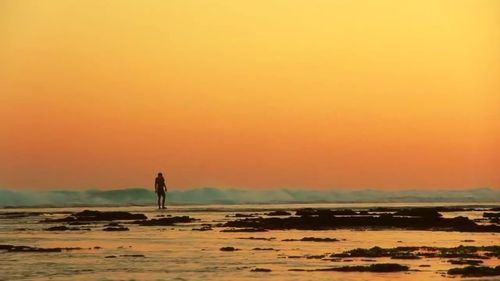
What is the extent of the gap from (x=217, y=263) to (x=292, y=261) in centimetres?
239

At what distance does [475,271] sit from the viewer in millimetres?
28281

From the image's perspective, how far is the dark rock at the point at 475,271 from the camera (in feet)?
91.5

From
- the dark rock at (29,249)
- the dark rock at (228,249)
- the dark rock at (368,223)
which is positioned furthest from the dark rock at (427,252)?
the dark rock at (368,223)

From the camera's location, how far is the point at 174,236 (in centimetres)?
4544

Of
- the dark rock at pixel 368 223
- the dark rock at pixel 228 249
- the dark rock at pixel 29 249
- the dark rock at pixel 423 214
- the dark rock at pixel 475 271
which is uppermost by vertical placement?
the dark rock at pixel 423 214

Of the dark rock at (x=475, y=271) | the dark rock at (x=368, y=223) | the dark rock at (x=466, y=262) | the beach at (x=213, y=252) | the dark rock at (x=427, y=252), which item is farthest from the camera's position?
the dark rock at (x=368, y=223)

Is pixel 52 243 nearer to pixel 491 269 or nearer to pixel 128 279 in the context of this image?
pixel 128 279

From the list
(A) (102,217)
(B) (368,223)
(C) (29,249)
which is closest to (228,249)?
(C) (29,249)

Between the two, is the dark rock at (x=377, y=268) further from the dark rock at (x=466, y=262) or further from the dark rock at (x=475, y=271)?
the dark rock at (x=466, y=262)

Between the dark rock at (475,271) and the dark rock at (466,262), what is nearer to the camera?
the dark rock at (475,271)

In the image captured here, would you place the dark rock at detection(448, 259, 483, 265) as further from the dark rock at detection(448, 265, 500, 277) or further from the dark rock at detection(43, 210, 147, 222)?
the dark rock at detection(43, 210, 147, 222)

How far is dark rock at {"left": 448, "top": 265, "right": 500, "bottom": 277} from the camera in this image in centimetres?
2788

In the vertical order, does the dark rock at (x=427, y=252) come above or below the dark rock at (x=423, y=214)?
below

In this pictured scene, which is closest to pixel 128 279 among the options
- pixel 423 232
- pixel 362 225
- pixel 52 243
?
pixel 52 243
